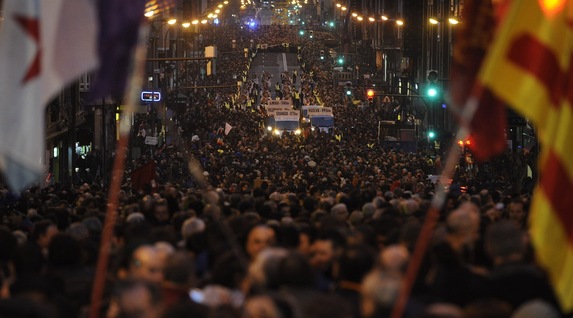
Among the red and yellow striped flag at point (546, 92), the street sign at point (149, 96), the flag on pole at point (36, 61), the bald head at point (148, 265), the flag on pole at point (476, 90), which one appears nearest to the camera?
the red and yellow striped flag at point (546, 92)

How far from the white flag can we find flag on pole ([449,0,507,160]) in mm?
2500

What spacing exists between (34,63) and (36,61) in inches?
1.2

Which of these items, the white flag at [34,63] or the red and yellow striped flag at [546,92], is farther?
the white flag at [34,63]

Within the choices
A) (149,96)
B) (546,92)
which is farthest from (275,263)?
(149,96)

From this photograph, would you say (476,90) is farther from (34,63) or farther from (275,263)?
(34,63)

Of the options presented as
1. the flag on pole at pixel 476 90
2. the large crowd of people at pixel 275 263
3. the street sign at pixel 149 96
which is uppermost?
the flag on pole at pixel 476 90

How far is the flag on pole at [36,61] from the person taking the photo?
31.2 feet

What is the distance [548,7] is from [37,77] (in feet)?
11.6

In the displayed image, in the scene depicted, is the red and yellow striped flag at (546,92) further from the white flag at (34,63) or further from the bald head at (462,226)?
the white flag at (34,63)

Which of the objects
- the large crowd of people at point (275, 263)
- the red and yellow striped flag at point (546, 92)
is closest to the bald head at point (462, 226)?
the large crowd of people at point (275, 263)

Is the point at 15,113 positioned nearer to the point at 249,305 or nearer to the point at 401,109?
the point at 249,305

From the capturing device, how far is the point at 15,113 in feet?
31.5

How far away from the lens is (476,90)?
335 inches

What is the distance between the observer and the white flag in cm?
951
